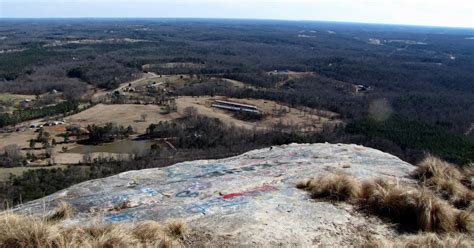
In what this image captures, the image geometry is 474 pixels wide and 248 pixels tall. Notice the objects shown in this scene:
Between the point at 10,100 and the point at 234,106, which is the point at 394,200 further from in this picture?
the point at 10,100

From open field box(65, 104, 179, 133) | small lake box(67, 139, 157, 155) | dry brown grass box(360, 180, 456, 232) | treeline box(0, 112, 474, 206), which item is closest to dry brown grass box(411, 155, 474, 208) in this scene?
dry brown grass box(360, 180, 456, 232)

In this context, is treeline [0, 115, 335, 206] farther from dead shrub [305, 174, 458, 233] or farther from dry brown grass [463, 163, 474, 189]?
dry brown grass [463, 163, 474, 189]

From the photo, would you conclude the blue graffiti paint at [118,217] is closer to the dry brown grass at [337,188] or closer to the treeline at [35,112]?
the dry brown grass at [337,188]

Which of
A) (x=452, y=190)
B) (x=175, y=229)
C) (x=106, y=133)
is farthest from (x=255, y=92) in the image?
(x=175, y=229)

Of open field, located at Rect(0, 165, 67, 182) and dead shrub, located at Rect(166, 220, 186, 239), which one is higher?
dead shrub, located at Rect(166, 220, 186, 239)

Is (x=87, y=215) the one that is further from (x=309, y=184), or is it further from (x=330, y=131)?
(x=330, y=131)

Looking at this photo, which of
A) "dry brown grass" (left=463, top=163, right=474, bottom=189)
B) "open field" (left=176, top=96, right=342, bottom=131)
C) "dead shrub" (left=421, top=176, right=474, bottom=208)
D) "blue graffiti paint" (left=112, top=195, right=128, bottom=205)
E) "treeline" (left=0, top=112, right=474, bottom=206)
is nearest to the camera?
"dead shrub" (left=421, top=176, right=474, bottom=208)
